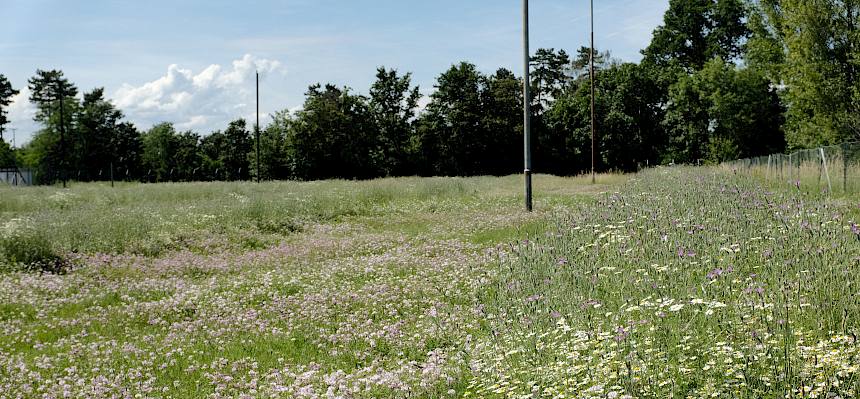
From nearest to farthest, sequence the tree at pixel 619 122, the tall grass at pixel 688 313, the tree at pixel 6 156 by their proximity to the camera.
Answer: the tall grass at pixel 688 313
the tree at pixel 619 122
the tree at pixel 6 156

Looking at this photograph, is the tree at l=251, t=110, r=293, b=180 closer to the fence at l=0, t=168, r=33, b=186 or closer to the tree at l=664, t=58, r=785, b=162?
the fence at l=0, t=168, r=33, b=186

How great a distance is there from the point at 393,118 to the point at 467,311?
60230 mm

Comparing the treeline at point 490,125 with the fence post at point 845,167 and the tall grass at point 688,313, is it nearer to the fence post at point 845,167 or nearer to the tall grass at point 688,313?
the fence post at point 845,167

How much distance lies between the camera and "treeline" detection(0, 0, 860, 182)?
53031mm

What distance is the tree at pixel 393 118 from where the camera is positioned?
64.9 metres

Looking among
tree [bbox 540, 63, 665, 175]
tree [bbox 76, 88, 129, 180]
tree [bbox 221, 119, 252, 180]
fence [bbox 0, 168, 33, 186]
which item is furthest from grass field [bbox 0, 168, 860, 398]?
tree [bbox 76, 88, 129, 180]

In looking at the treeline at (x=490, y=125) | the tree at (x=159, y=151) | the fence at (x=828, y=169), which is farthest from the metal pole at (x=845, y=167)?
the tree at (x=159, y=151)

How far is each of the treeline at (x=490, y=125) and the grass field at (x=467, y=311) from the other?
→ 42.3m

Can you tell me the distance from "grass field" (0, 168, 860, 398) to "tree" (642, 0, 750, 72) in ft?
170

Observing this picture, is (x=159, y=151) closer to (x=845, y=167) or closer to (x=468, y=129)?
(x=468, y=129)

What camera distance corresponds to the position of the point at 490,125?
63781mm

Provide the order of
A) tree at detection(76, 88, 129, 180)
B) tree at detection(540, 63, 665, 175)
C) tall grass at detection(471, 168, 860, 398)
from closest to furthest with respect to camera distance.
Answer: tall grass at detection(471, 168, 860, 398)
tree at detection(540, 63, 665, 175)
tree at detection(76, 88, 129, 180)

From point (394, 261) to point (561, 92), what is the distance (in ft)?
218

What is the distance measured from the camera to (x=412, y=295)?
8.39 m
